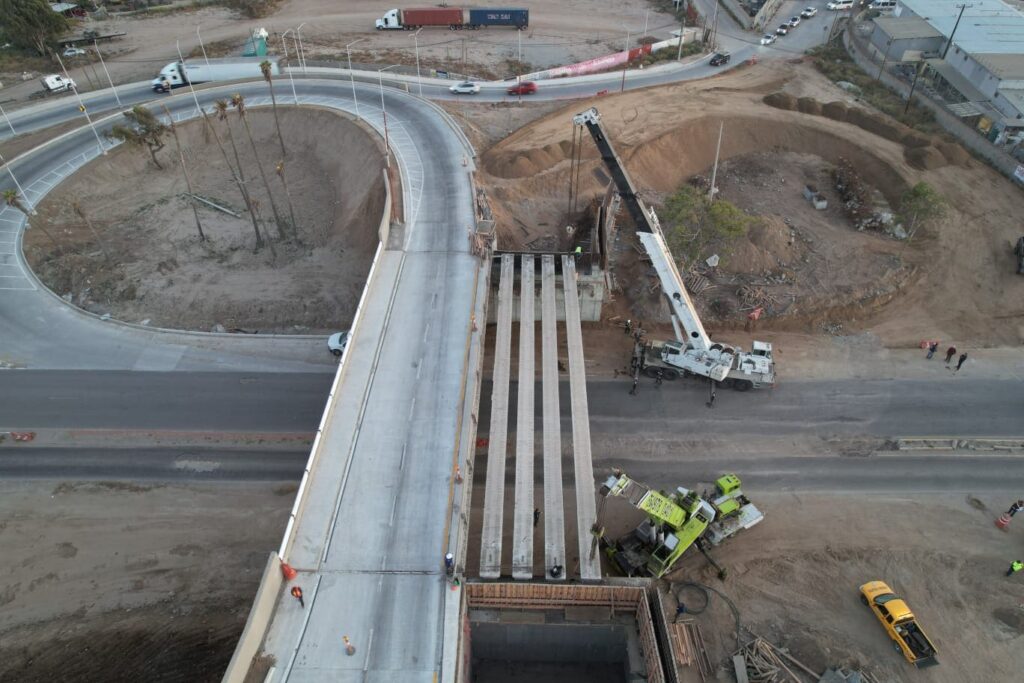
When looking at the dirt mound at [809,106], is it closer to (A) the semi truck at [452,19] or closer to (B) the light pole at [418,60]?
(B) the light pole at [418,60]

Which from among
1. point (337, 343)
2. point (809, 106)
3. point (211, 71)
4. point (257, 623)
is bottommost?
point (257, 623)

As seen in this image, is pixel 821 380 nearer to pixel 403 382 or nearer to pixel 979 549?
pixel 979 549

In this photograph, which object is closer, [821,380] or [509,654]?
[509,654]

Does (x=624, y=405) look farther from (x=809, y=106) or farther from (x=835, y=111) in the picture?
(x=809, y=106)

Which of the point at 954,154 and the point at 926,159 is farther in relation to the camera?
the point at 954,154

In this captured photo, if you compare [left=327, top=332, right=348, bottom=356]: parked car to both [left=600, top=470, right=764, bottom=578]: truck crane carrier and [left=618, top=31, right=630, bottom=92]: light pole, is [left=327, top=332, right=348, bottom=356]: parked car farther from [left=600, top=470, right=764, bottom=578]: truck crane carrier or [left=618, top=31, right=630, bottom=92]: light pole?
[left=618, top=31, right=630, bottom=92]: light pole

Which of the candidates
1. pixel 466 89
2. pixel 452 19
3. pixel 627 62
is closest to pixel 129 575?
pixel 466 89

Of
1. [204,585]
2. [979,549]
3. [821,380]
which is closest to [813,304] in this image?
[821,380]
